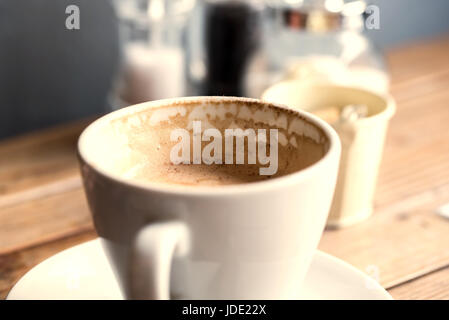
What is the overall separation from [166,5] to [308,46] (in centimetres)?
24

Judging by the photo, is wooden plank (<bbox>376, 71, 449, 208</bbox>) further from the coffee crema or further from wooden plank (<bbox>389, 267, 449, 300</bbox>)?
the coffee crema

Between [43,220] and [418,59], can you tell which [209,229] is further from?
[418,59]

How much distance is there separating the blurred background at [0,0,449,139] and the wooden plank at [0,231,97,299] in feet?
1.33

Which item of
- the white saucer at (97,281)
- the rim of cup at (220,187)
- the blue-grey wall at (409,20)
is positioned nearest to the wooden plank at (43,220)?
the white saucer at (97,281)

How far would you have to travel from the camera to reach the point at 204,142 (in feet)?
1.82

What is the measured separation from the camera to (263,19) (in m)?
1.14

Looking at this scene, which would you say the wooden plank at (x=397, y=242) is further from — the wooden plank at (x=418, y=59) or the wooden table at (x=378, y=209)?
the wooden plank at (x=418, y=59)

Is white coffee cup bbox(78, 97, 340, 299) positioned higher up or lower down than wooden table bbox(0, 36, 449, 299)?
higher up

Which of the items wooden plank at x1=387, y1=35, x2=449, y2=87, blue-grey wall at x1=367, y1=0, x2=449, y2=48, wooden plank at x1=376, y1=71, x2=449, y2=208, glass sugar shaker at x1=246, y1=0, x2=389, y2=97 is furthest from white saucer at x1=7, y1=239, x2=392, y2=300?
blue-grey wall at x1=367, y1=0, x2=449, y2=48

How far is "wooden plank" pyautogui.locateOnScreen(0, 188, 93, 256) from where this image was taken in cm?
72

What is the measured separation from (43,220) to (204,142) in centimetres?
29

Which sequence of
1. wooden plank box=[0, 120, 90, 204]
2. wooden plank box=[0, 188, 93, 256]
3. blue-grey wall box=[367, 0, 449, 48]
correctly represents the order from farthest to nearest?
blue-grey wall box=[367, 0, 449, 48] → wooden plank box=[0, 120, 90, 204] → wooden plank box=[0, 188, 93, 256]

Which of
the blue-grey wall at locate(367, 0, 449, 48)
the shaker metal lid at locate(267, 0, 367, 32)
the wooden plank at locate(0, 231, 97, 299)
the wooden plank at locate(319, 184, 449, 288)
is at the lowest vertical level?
the blue-grey wall at locate(367, 0, 449, 48)

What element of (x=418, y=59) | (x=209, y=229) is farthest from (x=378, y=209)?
(x=418, y=59)
